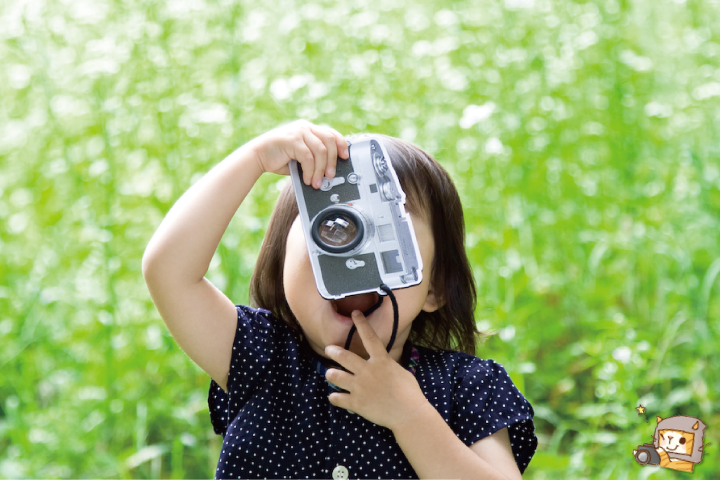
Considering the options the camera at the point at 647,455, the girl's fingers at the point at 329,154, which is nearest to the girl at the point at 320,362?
the girl's fingers at the point at 329,154

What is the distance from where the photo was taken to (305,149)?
0.75 m

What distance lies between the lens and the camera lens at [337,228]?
715mm

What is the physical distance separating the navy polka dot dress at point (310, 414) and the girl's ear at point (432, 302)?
8 centimetres

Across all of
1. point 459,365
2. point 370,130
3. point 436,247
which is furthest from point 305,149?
point 370,130

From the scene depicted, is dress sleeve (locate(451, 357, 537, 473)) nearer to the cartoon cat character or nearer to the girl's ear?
the girl's ear

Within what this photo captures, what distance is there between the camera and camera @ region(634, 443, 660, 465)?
1.09 meters

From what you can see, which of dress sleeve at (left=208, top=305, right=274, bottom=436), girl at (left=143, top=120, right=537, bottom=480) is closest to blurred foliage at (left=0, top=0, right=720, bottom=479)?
girl at (left=143, top=120, right=537, bottom=480)

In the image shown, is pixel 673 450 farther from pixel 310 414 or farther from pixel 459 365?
pixel 310 414

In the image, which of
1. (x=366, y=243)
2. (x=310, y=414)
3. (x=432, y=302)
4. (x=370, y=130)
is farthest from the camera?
(x=370, y=130)

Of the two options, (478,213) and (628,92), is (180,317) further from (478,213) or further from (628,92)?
(628,92)

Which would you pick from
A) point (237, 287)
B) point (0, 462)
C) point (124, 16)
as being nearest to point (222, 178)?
point (237, 287)

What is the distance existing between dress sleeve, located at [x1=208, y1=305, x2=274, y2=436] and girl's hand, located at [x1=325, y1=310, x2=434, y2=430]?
0.10 m

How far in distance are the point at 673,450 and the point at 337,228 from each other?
29.2 inches

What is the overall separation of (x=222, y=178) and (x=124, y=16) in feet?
2.94
